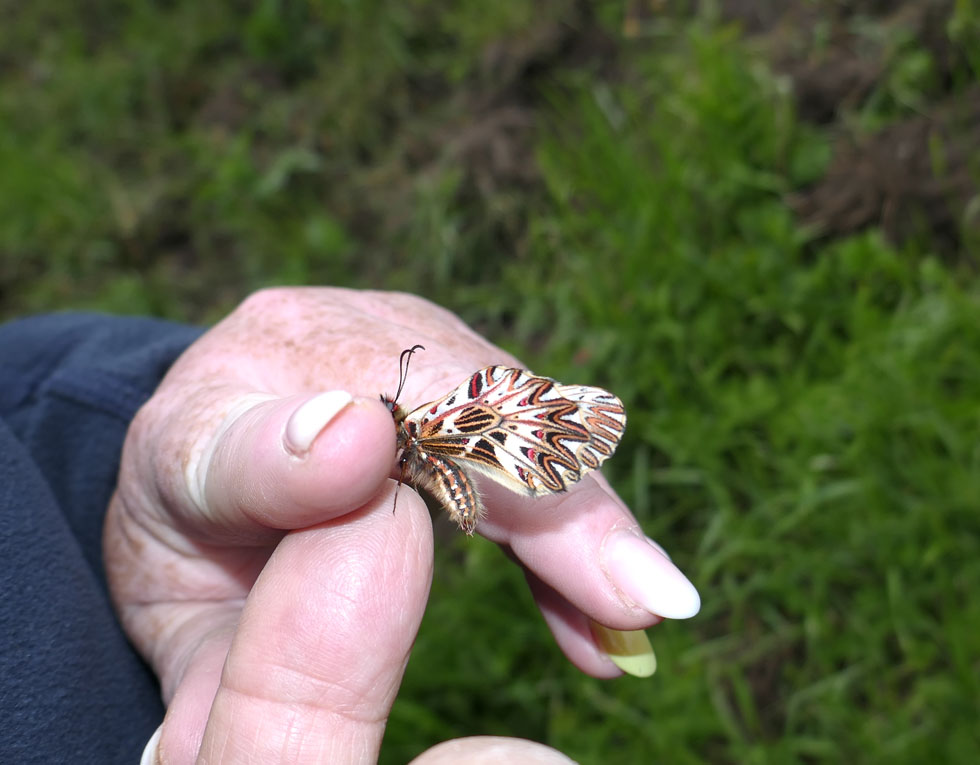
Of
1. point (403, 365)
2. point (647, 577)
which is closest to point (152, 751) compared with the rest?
point (403, 365)

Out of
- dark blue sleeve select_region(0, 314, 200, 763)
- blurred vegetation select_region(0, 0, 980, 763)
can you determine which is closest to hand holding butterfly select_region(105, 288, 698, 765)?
dark blue sleeve select_region(0, 314, 200, 763)

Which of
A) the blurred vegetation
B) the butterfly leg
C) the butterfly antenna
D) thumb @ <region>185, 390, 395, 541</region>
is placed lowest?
the blurred vegetation

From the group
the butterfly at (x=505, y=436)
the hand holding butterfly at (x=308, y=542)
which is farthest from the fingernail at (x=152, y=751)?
the butterfly at (x=505, y=436)

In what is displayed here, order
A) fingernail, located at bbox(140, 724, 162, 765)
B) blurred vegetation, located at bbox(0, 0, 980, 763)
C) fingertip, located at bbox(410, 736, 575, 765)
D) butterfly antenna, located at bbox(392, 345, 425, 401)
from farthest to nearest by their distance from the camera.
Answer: blurred vegetation, located at bbox(0, 0, 980, 763), butterfly antenna, located at bbox(392, 345, 425, 401), fingernail, located at bbox(140, 724, 162, 765), fingertip, located at bbox(410, 736, 575, 765)

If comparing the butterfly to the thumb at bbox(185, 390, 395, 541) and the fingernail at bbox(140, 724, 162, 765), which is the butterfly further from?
the fingernail at bbox(140, 724, 162, 765)

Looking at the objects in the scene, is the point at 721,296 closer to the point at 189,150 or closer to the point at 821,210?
the point at 821,210

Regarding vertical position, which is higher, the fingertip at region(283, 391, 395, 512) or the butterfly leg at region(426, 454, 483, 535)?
the fingertip at region(283, 391, 395, 512)

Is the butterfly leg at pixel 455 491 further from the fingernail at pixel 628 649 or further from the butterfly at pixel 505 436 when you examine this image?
the fingernail at pixel 628 649

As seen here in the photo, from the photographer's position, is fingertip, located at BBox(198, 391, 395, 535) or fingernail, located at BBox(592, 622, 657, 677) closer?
fingertip, located at BBox(198, 391, 395, 535)
